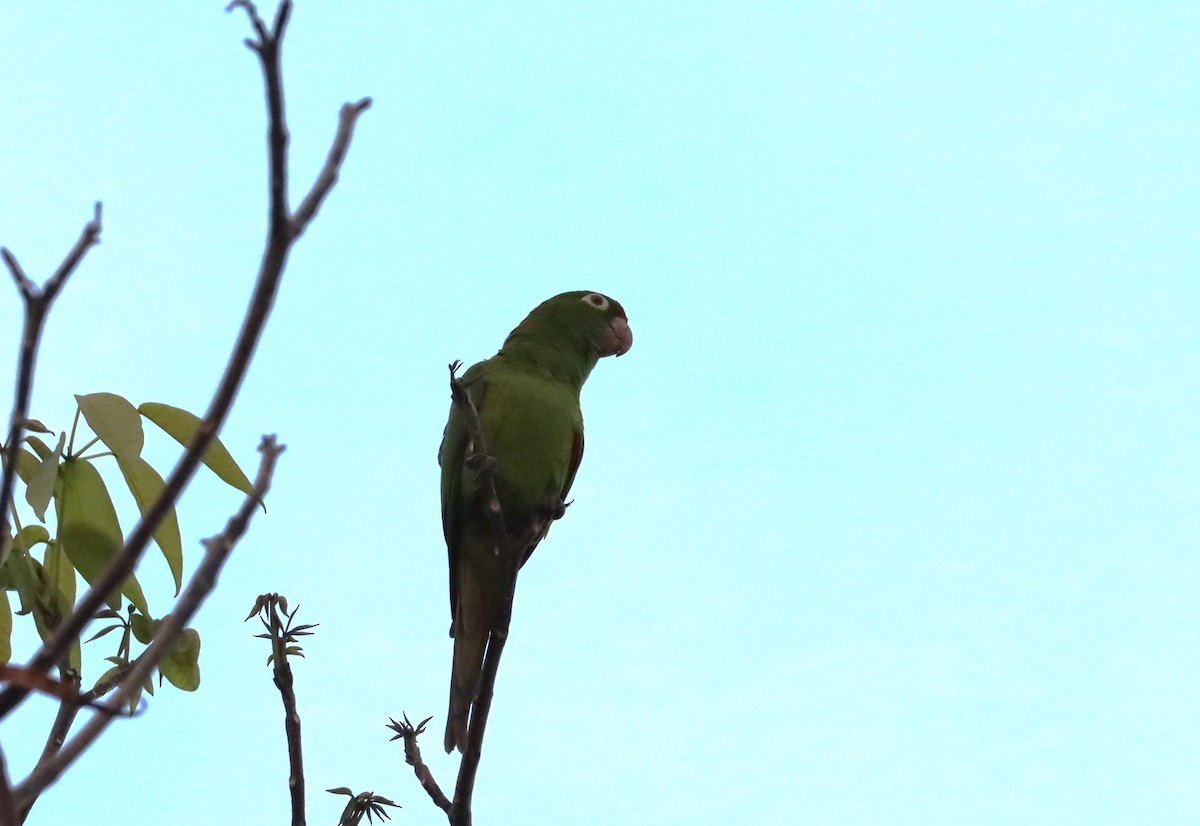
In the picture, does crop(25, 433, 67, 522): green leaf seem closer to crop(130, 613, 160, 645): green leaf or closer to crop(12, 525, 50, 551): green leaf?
crop(12, 525, 50, 551): green leaf

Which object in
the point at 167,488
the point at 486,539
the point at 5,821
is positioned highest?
the point at 486,539

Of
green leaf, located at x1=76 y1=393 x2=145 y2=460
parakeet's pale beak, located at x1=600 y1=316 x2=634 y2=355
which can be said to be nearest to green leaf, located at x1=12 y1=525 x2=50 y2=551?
green leaf, located at x1=76 y1=393 x2=145 y2=460

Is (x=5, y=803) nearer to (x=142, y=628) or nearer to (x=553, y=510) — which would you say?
(x=142, y=628)

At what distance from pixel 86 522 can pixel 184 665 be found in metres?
0.39

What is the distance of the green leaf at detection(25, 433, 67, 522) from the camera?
2.16m

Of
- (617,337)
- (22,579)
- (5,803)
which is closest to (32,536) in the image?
(22,579)

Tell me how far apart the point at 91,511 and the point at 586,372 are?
3.30 metres

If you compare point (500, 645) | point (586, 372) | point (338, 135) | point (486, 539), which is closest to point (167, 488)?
point (338, 135)

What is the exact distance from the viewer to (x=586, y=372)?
5.54 metres

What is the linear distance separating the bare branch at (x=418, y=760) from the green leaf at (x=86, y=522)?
31.1 inches

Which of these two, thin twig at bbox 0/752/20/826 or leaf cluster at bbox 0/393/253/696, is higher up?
leaf cluster at bbox 0/393/253/696

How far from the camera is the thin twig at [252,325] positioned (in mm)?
846

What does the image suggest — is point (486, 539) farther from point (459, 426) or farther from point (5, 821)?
point (5, 821)

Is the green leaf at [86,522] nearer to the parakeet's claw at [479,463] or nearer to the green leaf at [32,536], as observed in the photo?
the green leaf at [32,536]
